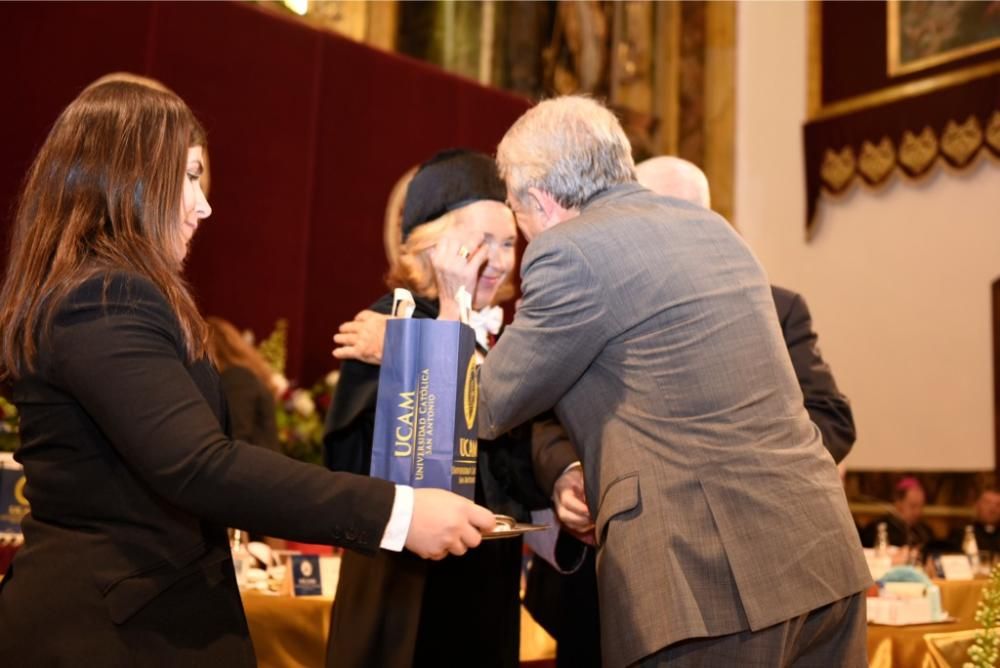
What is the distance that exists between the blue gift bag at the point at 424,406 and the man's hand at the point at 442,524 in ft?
0.81

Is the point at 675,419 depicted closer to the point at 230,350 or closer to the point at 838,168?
the point at 230,350

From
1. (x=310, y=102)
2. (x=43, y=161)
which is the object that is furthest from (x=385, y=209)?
(x=43, y=161)

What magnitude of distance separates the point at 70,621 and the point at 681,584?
900mm

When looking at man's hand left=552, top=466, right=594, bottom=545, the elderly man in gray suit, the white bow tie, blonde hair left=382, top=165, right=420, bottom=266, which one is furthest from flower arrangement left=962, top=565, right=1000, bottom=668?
blonde hair left=382, top=165, right=420, bottom=266

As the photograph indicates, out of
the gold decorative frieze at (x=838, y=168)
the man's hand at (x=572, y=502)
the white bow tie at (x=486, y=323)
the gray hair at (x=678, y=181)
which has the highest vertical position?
the gold decorative frieze at (x=838, y=168)

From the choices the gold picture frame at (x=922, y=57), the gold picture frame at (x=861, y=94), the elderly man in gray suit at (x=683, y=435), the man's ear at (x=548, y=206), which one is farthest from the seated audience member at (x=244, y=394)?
the gold picture frame at (x=922, y=57)

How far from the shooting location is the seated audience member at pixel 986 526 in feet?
23.5

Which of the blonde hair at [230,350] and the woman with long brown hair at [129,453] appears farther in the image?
the blonde hair at [230,350]

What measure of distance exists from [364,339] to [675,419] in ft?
2.41

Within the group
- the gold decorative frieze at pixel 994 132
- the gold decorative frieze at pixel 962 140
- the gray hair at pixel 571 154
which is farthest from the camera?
the gold decorative frieze at pixel 962 140

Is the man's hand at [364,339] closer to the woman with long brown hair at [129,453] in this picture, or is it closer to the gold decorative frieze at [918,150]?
the woman with long brown hair at [129,453]

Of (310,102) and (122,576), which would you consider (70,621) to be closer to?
(122,576)

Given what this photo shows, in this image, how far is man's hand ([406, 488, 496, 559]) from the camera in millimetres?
1514

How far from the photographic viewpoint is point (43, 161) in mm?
1558
